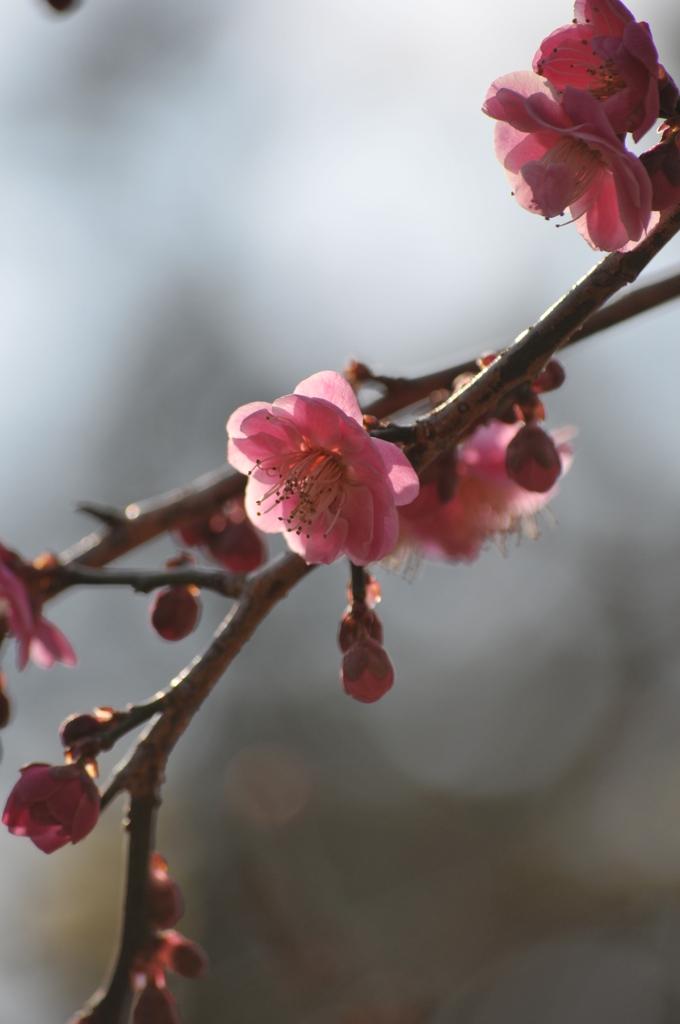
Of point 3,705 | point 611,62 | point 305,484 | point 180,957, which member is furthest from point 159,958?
point 611,62

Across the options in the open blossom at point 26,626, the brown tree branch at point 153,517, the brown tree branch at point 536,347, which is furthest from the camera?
the brown tree branch at point 153,517

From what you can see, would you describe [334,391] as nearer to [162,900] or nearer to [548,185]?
[548,185]

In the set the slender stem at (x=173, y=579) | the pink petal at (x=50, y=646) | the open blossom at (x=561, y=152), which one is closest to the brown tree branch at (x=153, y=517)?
the pink petal at (x=50, y=646)

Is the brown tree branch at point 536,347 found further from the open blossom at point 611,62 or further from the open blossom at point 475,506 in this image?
the open blossom at point 475,506

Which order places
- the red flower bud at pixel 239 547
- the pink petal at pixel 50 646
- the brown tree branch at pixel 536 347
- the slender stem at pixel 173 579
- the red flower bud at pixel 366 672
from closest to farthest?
the brown tree branch at pixel 536 347
the red flower bud at pixel 366 672
the slender stem at pixel 173 579
the pink petal at pixel 50 646
the red flower bud at pixel 239 547

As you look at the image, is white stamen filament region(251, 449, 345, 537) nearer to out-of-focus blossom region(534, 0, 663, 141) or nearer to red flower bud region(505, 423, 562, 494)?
red flower bud region(505, 423, 562, 494)

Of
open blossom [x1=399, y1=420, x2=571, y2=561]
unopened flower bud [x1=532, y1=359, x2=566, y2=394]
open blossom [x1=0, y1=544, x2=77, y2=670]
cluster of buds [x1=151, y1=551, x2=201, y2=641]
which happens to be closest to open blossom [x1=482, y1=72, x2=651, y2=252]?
unopened flower bud [x1=532, y1=359, x2=566, y2=394]

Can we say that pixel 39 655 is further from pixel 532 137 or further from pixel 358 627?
pixel 532 137
